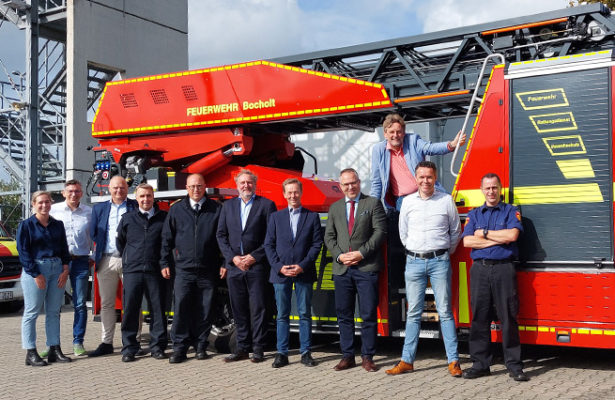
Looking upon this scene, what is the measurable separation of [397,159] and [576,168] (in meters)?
1.71

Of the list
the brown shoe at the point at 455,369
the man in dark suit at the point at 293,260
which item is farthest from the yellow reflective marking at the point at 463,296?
the man in dark suit at the point at 293,260

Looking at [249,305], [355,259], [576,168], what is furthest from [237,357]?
[576,168]

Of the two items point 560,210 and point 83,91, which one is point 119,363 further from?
point 83,91

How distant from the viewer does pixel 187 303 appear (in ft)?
24.2

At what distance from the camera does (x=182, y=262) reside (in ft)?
24.0

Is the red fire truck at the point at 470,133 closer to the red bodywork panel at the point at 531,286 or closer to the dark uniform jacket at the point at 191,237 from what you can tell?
the red bodywork panel at the point at 531,286

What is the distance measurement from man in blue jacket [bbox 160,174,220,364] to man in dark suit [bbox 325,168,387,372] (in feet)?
4.53

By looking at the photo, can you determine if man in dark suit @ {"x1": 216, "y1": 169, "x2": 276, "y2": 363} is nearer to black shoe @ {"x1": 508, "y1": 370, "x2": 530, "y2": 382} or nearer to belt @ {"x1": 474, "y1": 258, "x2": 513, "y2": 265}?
belt @ {"x1": 474, "y1": 258, "x2": 513, "y2": 265}

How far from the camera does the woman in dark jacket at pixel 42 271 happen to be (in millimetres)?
7211

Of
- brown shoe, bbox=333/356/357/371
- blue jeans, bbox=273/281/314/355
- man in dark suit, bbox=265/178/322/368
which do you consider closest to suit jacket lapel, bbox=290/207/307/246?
man in dark suit, bbox=265/178/322/368

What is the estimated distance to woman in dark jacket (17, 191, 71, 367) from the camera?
721 cm

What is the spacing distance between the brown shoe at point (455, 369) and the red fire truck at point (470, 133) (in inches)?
16.9

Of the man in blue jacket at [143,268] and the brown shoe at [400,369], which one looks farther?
the man in blue jacket at [143,268]

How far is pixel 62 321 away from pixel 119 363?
4.19 m
